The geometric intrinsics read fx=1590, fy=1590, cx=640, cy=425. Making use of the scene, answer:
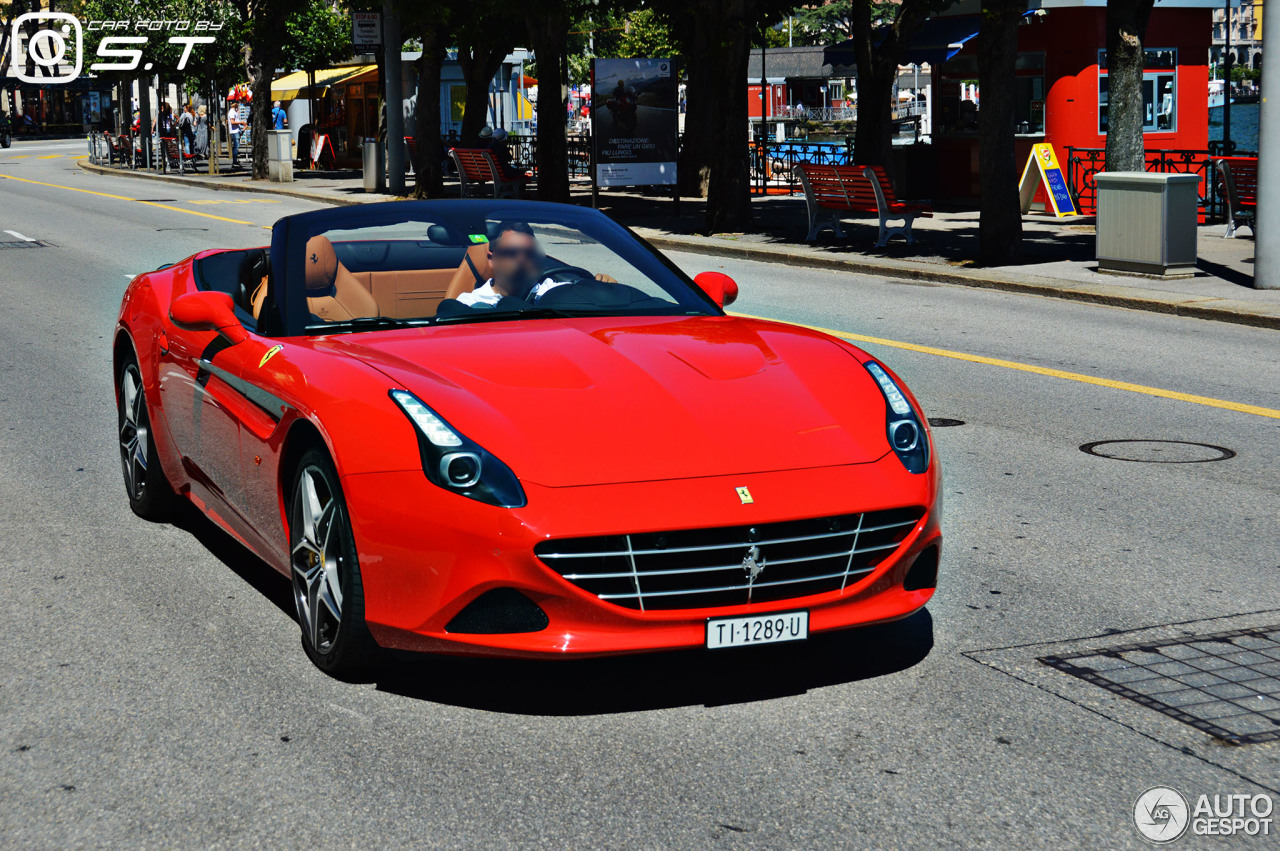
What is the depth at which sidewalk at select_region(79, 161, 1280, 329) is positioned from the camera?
14930 millimetres

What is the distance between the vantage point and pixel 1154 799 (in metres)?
3.78

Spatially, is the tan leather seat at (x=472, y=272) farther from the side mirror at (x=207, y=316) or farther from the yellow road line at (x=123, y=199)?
the yellow road line at (x=123, y=199)

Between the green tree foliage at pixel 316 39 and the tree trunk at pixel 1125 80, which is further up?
the green tree foliage at pixel 316 39

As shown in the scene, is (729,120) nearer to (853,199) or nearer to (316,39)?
(853,199)

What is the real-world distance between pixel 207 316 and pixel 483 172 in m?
26.3

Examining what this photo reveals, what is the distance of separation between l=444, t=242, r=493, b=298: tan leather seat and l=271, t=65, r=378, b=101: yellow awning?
143ft

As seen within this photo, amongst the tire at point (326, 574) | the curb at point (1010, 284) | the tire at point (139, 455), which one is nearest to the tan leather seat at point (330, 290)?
the tire at point (326, 574)

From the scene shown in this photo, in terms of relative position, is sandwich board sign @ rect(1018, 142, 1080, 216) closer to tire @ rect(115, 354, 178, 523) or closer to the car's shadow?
tire @ rect(115, 354, 178, 523)

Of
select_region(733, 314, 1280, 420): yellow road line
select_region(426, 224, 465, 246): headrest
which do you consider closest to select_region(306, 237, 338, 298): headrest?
select_region(426, 224, 465, 246): headrest

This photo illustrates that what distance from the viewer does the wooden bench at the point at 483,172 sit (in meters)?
30.5

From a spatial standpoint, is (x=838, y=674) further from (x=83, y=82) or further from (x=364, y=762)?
(x=83, y=82)

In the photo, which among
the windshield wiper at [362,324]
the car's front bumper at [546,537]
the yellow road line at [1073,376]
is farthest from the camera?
the yellow road line at [1073,376]

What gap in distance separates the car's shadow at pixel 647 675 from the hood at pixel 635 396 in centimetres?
53

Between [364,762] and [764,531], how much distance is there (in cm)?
119
